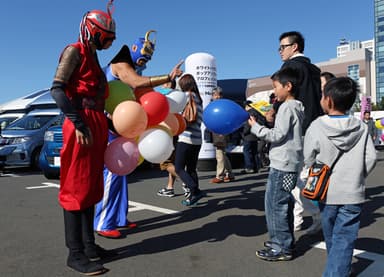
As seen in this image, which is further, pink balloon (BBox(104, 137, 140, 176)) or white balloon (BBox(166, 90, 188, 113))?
white balloon (BBox(166, 90, 188, 113))

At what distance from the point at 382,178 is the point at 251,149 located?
10.1ft

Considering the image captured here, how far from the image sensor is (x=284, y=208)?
129 inches

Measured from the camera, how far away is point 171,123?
390 centimetres

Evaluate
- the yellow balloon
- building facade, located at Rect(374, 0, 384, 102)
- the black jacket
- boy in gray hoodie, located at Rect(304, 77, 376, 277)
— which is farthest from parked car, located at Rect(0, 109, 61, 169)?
building facade, located at Rect(374, 0, 384, 102)

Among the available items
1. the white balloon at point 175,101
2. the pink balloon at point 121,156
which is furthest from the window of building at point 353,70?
the pink balloon at point 121,156

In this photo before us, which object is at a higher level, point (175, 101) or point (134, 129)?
point (175, 101)

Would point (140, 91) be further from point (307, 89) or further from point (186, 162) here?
point (186, 162)

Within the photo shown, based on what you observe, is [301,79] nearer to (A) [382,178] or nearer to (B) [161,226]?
(B) [161,226]

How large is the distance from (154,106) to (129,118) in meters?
0.30

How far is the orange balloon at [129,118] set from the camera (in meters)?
3.15

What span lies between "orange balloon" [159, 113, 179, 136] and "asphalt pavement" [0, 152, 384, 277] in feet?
3.84

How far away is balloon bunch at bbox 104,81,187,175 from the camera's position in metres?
3.19

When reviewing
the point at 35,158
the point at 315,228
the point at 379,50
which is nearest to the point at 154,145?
the point at 315,228

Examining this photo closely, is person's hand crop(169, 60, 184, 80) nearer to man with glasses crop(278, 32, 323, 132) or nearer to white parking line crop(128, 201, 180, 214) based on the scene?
man with glasses crop(278, 32, 323, 132)
